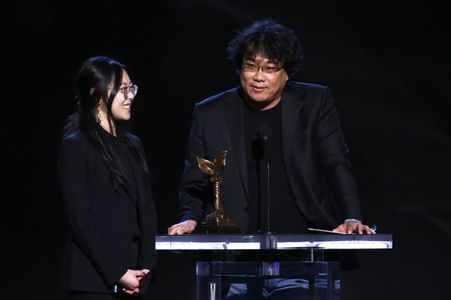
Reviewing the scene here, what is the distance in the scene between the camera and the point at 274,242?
2453 millimetres

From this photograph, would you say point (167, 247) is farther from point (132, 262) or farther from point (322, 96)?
point (322, 96)

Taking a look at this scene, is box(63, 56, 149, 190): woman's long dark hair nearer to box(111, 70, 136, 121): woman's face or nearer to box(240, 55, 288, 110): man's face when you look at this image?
box(111, 70, 136, 121): woman's face

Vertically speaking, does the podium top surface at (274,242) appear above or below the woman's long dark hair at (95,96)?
below

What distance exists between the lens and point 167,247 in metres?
2.49

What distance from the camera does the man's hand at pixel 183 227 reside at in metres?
2.88

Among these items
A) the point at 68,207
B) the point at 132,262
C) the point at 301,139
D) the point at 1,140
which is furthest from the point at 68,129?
the point at 1,140

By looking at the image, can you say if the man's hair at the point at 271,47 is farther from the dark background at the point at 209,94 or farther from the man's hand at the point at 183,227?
the dark background at the point at 209,94

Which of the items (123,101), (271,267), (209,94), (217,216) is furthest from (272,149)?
(209,94)

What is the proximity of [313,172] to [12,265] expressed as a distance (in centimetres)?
208

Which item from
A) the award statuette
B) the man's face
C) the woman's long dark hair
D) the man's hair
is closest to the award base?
the award statuette

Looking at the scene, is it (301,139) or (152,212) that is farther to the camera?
(301,139)

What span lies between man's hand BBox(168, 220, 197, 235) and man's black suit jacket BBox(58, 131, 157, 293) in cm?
15

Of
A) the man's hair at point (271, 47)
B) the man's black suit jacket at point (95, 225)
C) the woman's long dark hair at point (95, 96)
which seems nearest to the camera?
the man's black suit jacket at point (95, 225)

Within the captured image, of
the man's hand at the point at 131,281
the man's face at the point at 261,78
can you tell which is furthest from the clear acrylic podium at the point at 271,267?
the man's face at the point at 261,78
